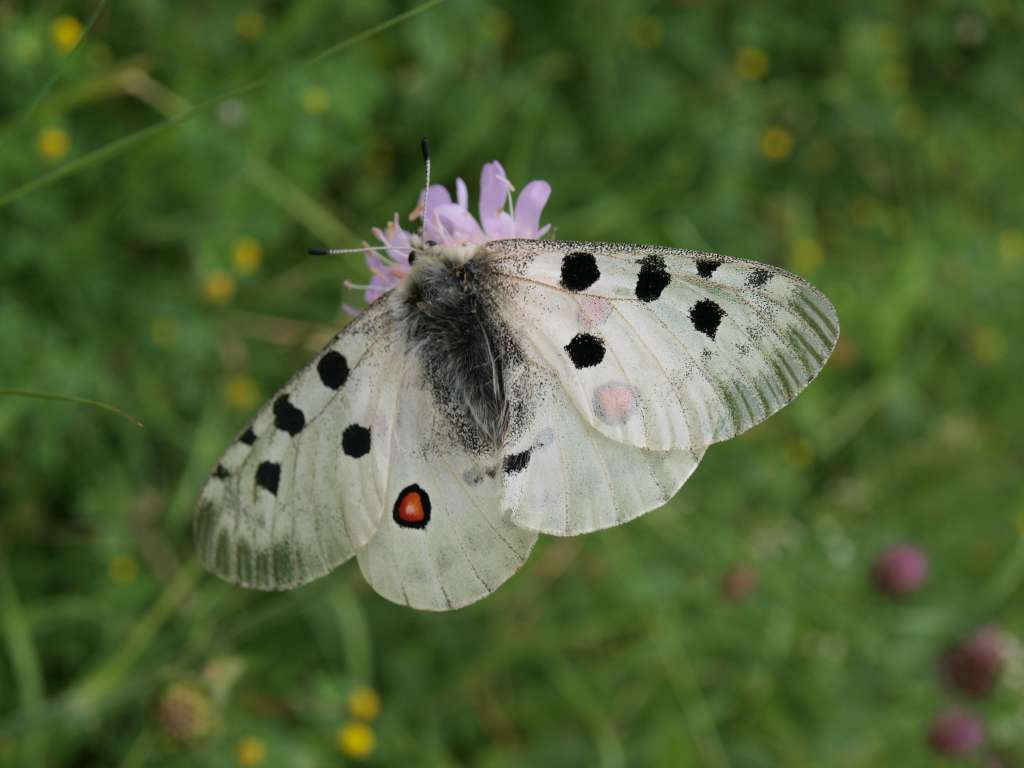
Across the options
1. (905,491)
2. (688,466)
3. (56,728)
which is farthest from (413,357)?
(905,491)

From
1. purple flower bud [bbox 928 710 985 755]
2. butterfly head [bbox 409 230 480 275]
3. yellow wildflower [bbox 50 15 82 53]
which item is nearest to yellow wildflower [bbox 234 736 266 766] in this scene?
butterfly head [bbox 409 230 480 275]

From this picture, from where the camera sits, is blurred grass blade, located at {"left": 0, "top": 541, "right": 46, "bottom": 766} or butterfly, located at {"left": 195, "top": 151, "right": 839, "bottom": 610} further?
blurred grass blade, located at {"left": 0, "top": 541, "right": 46, "bottom": 766}

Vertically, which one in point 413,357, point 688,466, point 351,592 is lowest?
point 688,466

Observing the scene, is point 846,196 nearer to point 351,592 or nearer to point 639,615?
point 639,615

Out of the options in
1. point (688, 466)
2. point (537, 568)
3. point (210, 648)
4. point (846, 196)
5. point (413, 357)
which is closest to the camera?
point (688, 466)

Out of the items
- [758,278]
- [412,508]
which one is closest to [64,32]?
[412,508]

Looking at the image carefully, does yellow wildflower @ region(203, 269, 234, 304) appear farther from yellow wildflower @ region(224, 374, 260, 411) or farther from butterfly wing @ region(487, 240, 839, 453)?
butterfly wing @ region(487, 240, 839, 453)

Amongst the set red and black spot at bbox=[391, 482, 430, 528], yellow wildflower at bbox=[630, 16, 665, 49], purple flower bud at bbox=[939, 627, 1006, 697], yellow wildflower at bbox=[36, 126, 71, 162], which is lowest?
purple flower bud at bbox=[939, 627, 1006, 697]
